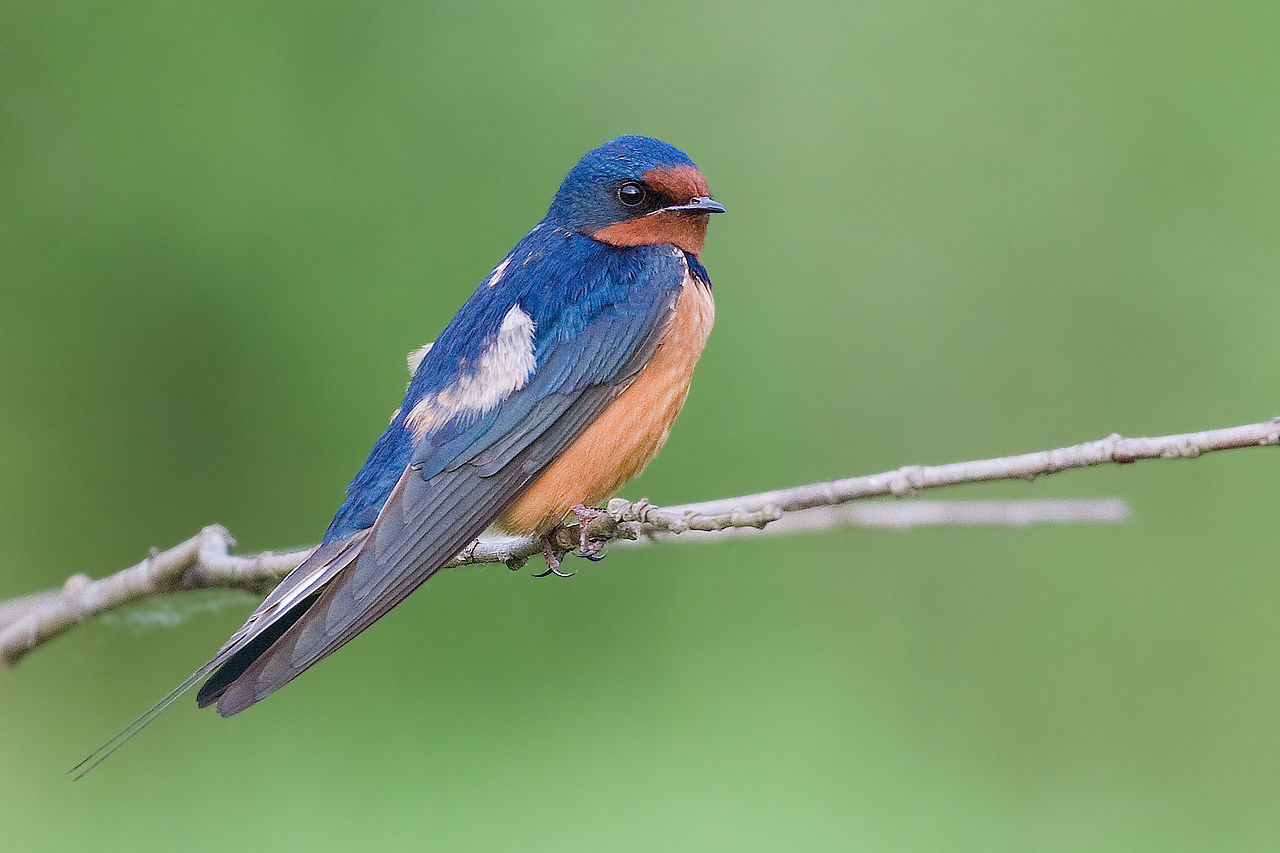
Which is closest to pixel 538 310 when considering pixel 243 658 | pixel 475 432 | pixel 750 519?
pixel 475 432

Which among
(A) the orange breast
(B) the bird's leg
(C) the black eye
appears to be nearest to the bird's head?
(C) the black eye

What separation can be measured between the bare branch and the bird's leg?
32 mm

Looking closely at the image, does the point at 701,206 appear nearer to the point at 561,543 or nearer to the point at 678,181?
the point at 678,181

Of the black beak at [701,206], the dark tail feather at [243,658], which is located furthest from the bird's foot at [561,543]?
the black beak at [701,206]

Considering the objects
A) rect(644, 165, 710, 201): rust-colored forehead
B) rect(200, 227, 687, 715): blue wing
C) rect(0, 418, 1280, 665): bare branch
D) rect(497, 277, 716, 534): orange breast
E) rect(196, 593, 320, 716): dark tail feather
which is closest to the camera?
rect(0, 418, 1280, 665): bare branch

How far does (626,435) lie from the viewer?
6.44 feet

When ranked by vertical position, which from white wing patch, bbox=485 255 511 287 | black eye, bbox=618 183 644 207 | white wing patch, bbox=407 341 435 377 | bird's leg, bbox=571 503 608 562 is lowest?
bird's leg, bbox=571 503 608 562

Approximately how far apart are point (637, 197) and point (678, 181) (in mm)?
94

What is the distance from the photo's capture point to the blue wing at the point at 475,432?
61.6 inches

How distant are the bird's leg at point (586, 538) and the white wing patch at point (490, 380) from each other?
0.23 m

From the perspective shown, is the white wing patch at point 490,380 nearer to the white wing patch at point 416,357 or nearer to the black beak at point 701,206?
the white wing patch at point 416,357

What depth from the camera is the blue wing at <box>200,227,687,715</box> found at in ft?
5.14

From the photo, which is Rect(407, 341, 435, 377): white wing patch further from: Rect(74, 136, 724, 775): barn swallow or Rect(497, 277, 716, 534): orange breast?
Rect(497, 277, 716, 534): orange breast

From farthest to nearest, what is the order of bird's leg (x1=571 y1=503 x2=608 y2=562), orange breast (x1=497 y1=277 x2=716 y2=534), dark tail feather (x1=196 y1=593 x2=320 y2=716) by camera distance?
orange breast (x1=497 y1=277 x2=716 y2=534)
bird's leg (x1=571 y1=503 x2=608 y2=562)
dark tail feather (x1=196 y1=593 x2=320 y2=716)
